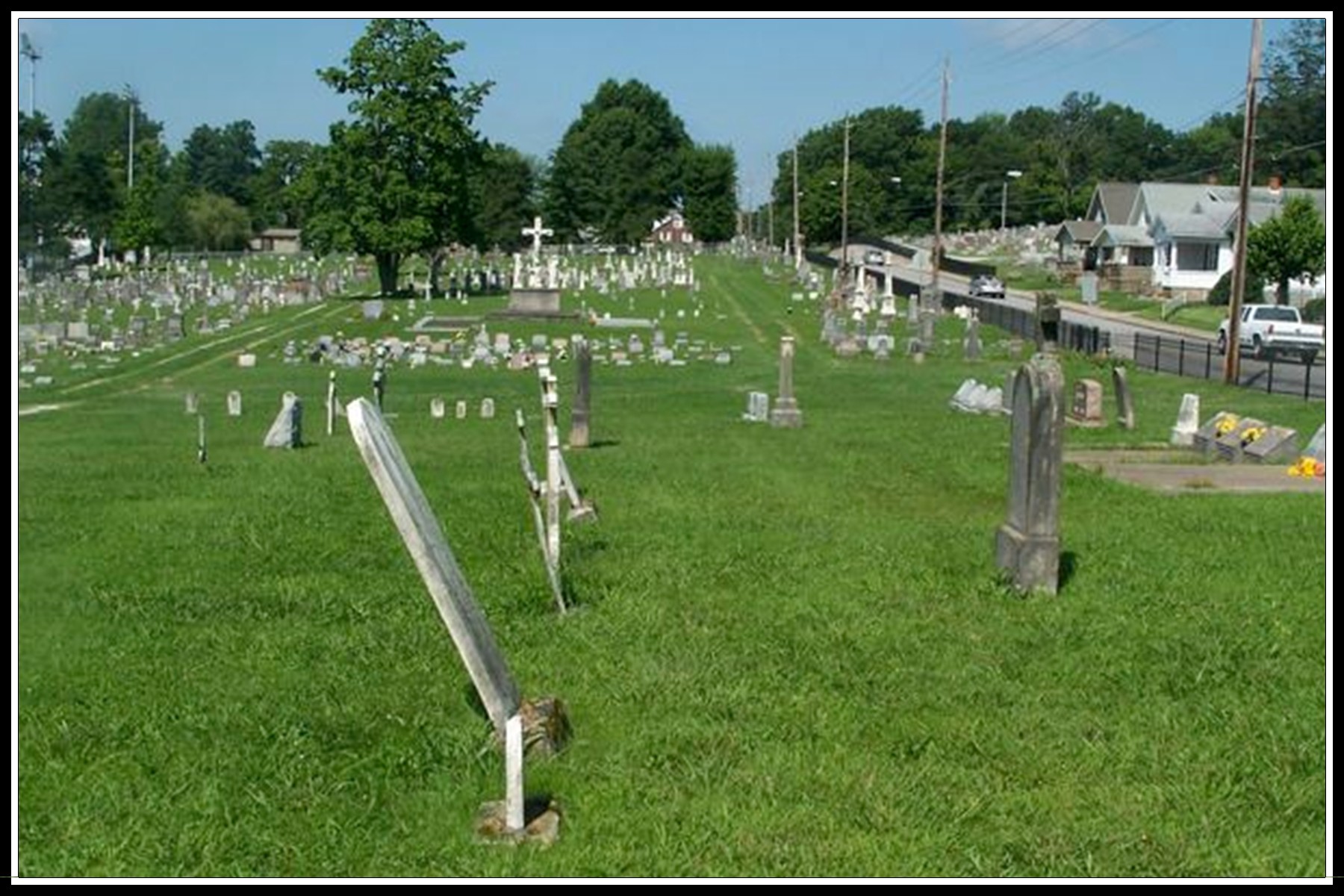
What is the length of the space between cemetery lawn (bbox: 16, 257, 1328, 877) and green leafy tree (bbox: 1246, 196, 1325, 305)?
45289 mm

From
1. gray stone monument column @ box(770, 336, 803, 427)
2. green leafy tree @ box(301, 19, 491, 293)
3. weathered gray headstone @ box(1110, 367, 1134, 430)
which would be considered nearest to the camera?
gray stone monument column @ box(770, 336, 803, 427)

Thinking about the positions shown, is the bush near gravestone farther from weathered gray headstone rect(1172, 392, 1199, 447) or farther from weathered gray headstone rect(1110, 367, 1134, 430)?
weathered gray headstone rect(1172, 392, 1199, 447)

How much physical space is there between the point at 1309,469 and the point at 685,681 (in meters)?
11.3

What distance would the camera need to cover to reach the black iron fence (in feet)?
101

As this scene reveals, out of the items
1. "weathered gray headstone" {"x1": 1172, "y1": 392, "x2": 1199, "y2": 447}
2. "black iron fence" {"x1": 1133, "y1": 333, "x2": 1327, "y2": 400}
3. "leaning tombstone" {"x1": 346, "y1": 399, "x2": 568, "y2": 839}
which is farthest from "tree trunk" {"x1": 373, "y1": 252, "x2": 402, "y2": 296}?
"leaning tombstone" {"x1": 346, "y1": 399, "x2": 568, "y2": 839}

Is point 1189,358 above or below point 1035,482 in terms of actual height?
above

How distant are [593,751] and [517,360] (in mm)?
A: 27966

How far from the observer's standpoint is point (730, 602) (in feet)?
31.3

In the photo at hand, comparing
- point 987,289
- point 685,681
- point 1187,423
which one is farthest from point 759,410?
point 987,289

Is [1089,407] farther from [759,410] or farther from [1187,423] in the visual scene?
[759,410]

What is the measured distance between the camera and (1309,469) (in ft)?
54.6

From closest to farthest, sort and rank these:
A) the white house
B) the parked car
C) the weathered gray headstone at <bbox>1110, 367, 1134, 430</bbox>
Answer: the weathered gray headstone at <bbox>1110, 367, 1134, 430</bbox> < the parked car < the white house

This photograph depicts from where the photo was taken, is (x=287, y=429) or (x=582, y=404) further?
(x=582, y=404)

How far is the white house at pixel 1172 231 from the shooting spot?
2731 inches
